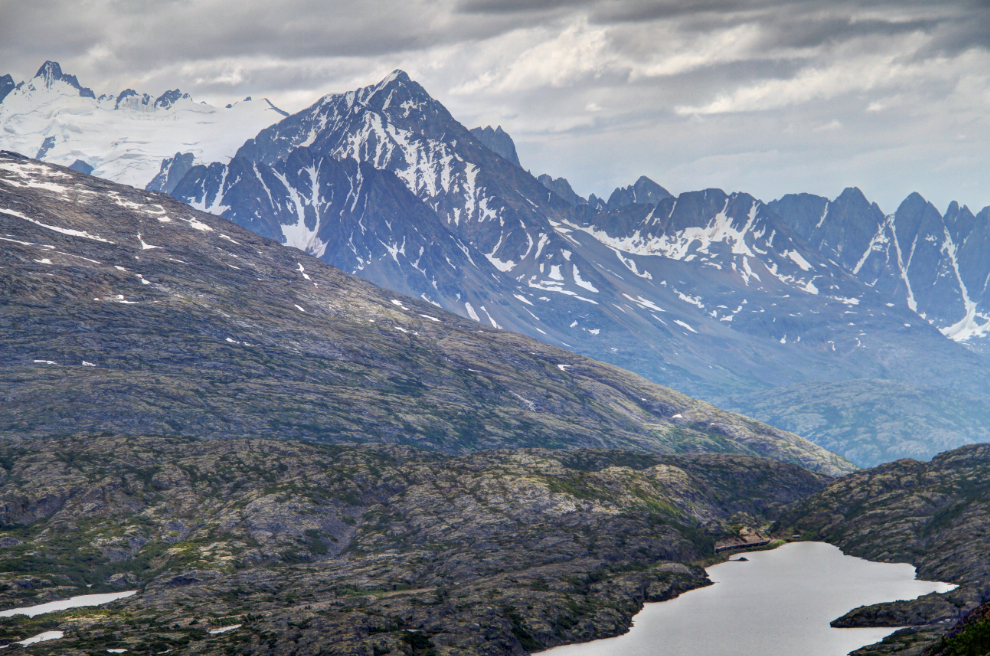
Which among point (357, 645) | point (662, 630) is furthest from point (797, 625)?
point (357, 645)

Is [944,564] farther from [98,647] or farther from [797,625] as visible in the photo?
[98,647]

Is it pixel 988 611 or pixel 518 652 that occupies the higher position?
pixel 988 611

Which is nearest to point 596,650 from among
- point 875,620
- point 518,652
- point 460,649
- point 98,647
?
point 518,652

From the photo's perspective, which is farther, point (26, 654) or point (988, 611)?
point (26, 654)

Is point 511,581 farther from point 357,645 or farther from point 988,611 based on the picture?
point 988,611

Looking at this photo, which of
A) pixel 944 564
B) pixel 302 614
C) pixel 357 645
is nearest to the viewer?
pixel 357 645

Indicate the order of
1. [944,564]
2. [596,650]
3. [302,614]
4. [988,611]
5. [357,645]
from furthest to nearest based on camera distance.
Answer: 1. [944,564]
2. [302,614]
3. [596,650]
4. [357,645]
5. [988,611]
